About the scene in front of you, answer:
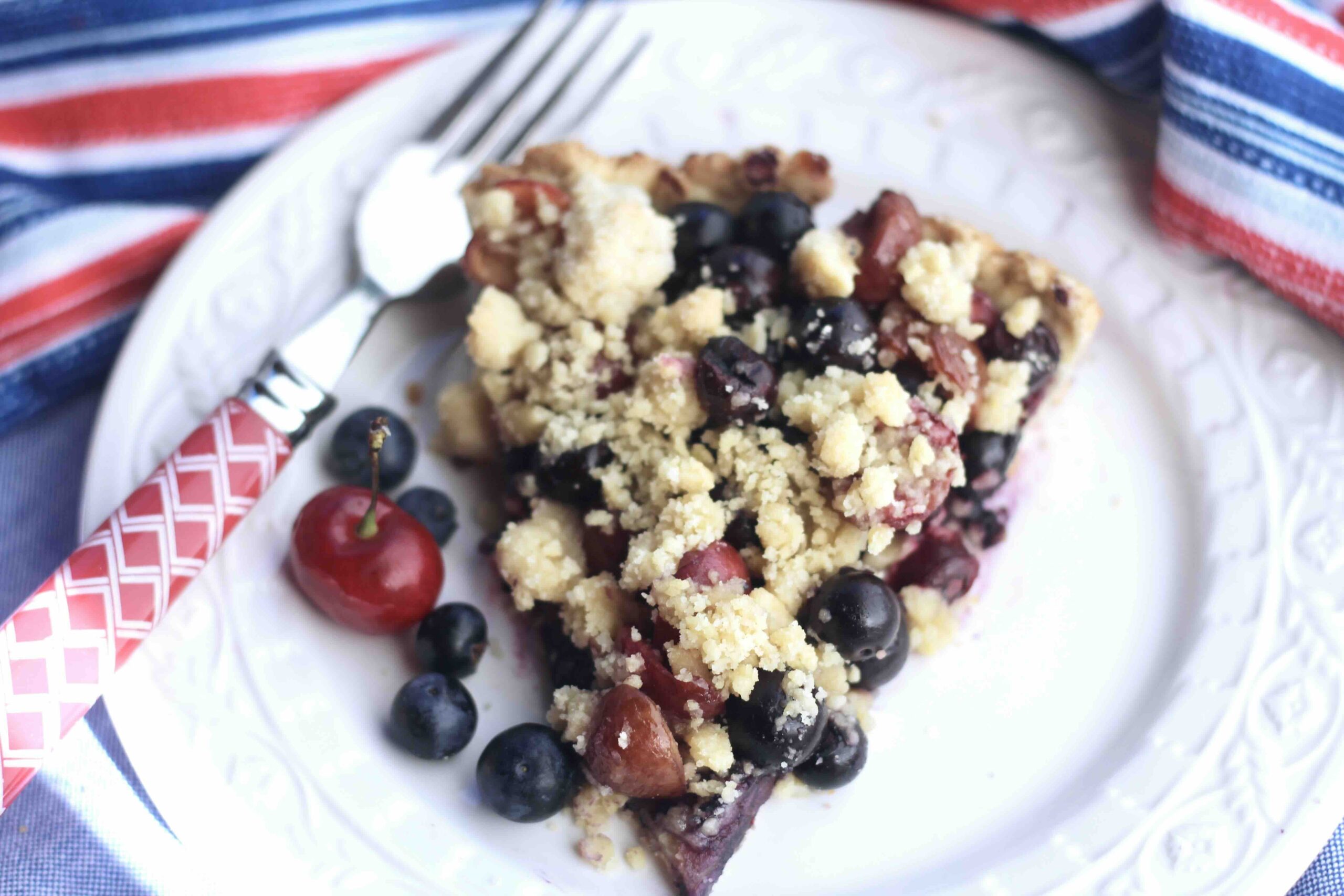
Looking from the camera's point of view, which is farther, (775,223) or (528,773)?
(775,223)

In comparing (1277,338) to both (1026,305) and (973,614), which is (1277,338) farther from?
(973,614)

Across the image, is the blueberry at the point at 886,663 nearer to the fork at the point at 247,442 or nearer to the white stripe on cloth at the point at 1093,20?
the fork at the point at 247,442

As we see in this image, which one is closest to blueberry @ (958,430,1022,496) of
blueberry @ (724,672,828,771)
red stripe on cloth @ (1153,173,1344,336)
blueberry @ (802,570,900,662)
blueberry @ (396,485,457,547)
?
blueberry @ (802,570,900,662)

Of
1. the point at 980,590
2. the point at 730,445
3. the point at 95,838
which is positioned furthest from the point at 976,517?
the point at 95,838

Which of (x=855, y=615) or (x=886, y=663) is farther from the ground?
(x=855, y=615)

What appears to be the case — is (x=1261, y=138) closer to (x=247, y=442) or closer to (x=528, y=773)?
(x=528, y=773)

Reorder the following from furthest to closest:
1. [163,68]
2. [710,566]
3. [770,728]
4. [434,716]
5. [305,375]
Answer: [163,68]
[305,375]
[434,716]
[710,566]
[770,728]

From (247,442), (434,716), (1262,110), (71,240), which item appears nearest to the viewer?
(434,716)
